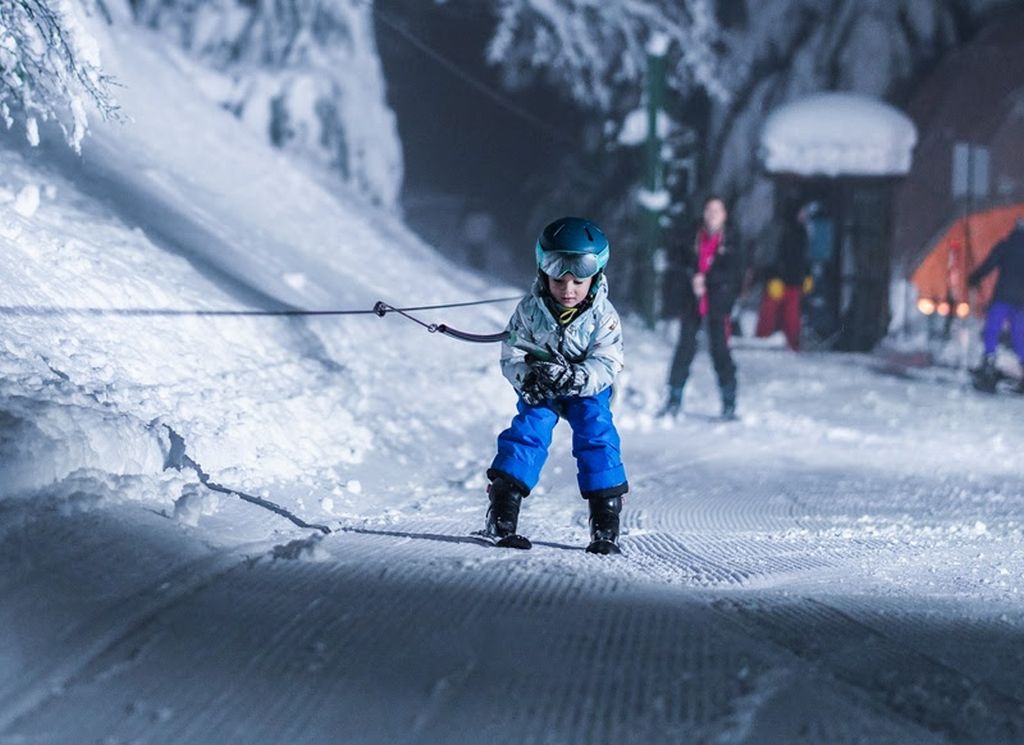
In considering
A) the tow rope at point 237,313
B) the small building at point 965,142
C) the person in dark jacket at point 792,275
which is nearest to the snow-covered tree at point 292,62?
the person in dark jacket at point 792,275

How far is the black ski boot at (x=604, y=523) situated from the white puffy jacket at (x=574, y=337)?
1.42 ft

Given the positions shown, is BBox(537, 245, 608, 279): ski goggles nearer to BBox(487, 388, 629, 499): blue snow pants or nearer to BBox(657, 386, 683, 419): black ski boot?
BBox(487, 388, 629, 499): blue snow pants

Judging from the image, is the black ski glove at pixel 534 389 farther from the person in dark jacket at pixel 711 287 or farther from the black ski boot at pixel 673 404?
the black ski boot at pixel 673 404

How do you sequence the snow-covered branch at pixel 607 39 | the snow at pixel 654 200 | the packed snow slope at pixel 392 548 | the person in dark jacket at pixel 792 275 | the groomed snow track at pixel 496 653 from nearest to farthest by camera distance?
the groomed snow track at pixel 496 653
the packed snow slope at pixel 392 548
the snow-covered branch at pixel 607 39
the snow at pixel 654 200
the person in dark jacket at pixel 792 275

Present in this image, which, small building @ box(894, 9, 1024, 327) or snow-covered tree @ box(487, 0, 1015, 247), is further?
small building @ box(894, 9, 1024, 327)

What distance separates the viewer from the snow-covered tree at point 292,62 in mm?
13781

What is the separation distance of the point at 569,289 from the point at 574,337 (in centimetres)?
18

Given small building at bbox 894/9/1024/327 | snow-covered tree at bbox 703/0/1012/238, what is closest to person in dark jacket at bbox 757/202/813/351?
snow-covered tree at bbox 703/0/1012/238

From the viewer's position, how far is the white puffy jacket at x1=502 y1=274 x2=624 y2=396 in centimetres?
445

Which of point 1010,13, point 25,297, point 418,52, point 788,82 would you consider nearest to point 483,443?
point 25,297

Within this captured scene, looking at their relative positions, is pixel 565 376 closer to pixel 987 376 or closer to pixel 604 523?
pixel 604 523

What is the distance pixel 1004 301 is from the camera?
11562 millimetres

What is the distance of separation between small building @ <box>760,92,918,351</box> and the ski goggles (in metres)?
12.8

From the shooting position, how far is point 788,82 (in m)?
19.5
